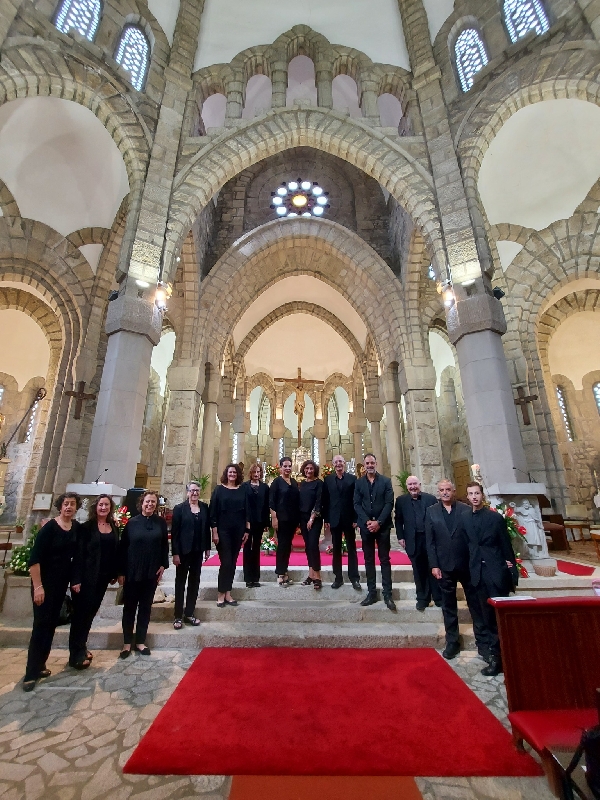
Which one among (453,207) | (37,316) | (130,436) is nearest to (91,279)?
(37,316)

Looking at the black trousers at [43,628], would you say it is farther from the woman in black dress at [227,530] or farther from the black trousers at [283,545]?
the black trousers at [283,545]

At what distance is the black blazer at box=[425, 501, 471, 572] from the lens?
11.9 feet

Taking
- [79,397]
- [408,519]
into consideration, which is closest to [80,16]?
[79,397]

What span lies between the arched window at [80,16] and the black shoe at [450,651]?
1221 cm

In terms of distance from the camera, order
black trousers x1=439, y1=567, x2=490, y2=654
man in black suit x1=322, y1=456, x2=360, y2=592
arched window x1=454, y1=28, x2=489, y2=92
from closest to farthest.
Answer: black trousers x1=439, y1=567, x2=490, y2=654, man in black suit x1=322, y1=456, x2=360, y2=592, arched window x1=454, y1=28, x2=489, y2=92

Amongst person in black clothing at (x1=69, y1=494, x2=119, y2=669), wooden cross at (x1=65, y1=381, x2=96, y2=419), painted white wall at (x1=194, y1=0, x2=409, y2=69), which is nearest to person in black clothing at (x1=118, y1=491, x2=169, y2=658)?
person in black clothing at (x1=69, y1=494, x2=119, y2=669)

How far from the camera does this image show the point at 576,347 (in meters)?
15.8

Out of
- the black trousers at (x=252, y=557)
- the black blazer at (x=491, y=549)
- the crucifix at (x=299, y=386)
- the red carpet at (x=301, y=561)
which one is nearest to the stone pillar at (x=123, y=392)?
the red carpet at (x=301, y=561)

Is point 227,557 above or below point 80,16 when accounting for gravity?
below

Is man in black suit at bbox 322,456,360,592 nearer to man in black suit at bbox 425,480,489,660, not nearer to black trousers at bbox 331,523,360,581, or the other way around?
black trousers at bbox 331,523,360,581

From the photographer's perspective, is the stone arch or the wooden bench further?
the stone arch

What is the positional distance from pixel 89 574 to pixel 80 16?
1144 cm

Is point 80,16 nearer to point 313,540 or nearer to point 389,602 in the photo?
point 313,540

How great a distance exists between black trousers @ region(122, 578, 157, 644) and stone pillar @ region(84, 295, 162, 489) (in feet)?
10.1
